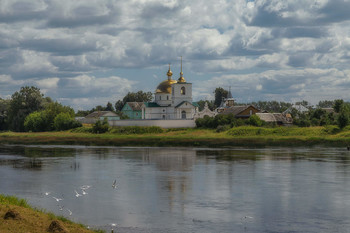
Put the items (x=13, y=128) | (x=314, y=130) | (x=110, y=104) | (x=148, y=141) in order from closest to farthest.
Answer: (x=314, y=130), (x=148, y=141), (x=13, y=128), (x=110, y=104)

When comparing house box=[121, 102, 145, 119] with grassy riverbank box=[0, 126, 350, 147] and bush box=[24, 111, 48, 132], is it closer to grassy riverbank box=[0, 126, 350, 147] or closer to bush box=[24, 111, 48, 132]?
bush box=[24, 111, 48, 132]

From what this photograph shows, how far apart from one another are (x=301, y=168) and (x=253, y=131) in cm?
3862

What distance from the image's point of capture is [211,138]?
267 ft

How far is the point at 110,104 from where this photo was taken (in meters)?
180

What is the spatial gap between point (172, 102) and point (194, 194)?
84230 millimetres

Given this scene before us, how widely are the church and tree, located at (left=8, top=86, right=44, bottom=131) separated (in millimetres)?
30492

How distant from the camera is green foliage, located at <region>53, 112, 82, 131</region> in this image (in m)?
110

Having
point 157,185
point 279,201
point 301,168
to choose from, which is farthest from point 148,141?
point 279,201

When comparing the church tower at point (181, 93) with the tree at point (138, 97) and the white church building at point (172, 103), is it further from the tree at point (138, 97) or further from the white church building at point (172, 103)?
the tree at point (138, 97)

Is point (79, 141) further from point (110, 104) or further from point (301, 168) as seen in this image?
point (110, 104)

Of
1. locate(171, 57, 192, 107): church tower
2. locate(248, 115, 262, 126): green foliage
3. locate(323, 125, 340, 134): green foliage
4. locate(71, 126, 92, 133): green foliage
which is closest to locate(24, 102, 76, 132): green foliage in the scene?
locate(71, 126, 92, 133): green foliage

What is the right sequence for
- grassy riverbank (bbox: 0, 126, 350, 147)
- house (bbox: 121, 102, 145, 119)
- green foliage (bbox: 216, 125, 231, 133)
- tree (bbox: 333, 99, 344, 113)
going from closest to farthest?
grassy riverbank (bbox: 0, 126, 350, 147) < green foliage (bbox: 216, 125, 231, 133) < tree (bbox: 333, 99, 344, 113) < house (bbox: 121, 102, 145, 119)

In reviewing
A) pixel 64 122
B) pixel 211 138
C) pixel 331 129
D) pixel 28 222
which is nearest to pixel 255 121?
pixel 211 138

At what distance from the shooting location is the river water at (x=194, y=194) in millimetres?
21672
